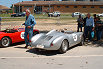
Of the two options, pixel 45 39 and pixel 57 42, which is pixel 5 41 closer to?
pixel 45 39

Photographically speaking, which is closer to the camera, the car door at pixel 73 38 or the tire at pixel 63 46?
the tire at pixel 63 46

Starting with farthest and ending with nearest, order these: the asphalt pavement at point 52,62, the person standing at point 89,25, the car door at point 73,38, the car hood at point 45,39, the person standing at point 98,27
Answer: the person standing at point 98,27
the person standing at point 89,25
the car door at point 73,38
the car hood at point 45,39
the asphalt pavement at point 52,62

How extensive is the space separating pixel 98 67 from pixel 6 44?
454 centimetres

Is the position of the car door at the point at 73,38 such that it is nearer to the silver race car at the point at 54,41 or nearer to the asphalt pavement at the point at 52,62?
the silver race car at the point at 54,41

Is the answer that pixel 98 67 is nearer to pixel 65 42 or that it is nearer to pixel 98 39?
pixel 65 42

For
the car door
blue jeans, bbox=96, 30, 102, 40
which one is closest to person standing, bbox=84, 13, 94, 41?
blue jeans, bbox=96, 30, 102, 40

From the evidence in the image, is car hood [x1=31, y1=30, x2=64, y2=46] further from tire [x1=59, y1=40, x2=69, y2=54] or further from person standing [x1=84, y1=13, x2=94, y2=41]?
person standing [x1=84, y1=13, x2=94, y2=41]

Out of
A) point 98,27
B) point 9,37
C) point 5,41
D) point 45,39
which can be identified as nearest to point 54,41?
point 45,39

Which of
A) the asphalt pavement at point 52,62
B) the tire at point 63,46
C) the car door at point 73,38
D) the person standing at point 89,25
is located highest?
the person standing at point 89,25

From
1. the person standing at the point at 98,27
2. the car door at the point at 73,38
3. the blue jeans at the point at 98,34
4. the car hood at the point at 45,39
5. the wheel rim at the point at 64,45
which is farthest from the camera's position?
the blue jeans at the point at 98,34

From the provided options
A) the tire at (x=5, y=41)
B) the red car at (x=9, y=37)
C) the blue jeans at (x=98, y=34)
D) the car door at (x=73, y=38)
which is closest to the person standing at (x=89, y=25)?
the blue jeans at (x=98, y=34)

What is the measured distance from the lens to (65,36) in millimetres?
6258

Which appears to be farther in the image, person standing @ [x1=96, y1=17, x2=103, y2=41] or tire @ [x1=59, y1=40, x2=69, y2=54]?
person standing @ [x1=96, y1=17, x2=103, y2=41]

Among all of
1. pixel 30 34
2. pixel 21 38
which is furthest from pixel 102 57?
pixel 21 38
